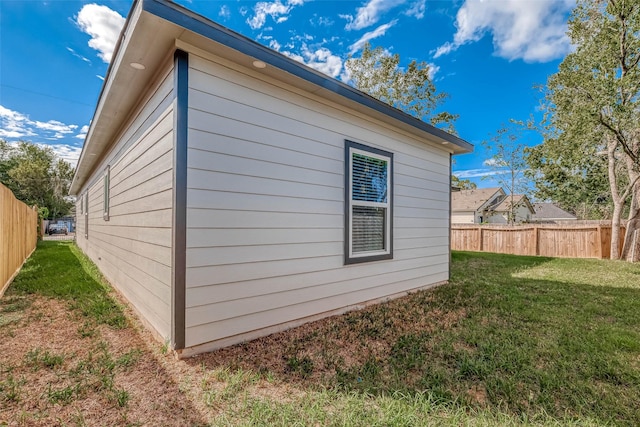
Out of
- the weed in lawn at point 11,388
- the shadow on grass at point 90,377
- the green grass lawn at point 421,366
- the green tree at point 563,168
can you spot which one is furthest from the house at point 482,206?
the weed in lawn at point 11,388

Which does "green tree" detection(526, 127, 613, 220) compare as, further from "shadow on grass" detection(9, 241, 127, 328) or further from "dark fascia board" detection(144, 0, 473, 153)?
"shadow on grass" detection(9, 241, 127, 328)

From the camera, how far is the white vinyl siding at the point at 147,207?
2.57 meters

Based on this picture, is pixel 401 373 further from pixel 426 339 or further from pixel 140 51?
pixel 140 51

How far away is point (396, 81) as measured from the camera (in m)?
13.5

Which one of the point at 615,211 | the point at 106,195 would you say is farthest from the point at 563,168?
the point at 106,195

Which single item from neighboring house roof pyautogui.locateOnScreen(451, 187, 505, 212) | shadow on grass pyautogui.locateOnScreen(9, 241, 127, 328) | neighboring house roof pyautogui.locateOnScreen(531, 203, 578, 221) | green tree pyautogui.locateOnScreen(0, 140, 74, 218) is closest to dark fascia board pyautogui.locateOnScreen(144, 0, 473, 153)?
shadow on grass pyautogui.locateOnScreen(9, 241, 127, 328)

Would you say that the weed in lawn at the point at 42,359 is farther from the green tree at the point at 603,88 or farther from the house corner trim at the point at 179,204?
the green tree at the point at 603,88

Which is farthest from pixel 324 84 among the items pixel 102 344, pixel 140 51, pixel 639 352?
pixel 639 352

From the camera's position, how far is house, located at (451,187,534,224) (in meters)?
24.8

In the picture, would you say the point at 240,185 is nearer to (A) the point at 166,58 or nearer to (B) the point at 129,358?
(A) the point at 166,58

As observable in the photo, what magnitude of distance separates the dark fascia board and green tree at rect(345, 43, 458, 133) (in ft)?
35.4

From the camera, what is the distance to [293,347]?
105 inches

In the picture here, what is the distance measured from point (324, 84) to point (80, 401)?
333cm

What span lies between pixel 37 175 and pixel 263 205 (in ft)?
112
